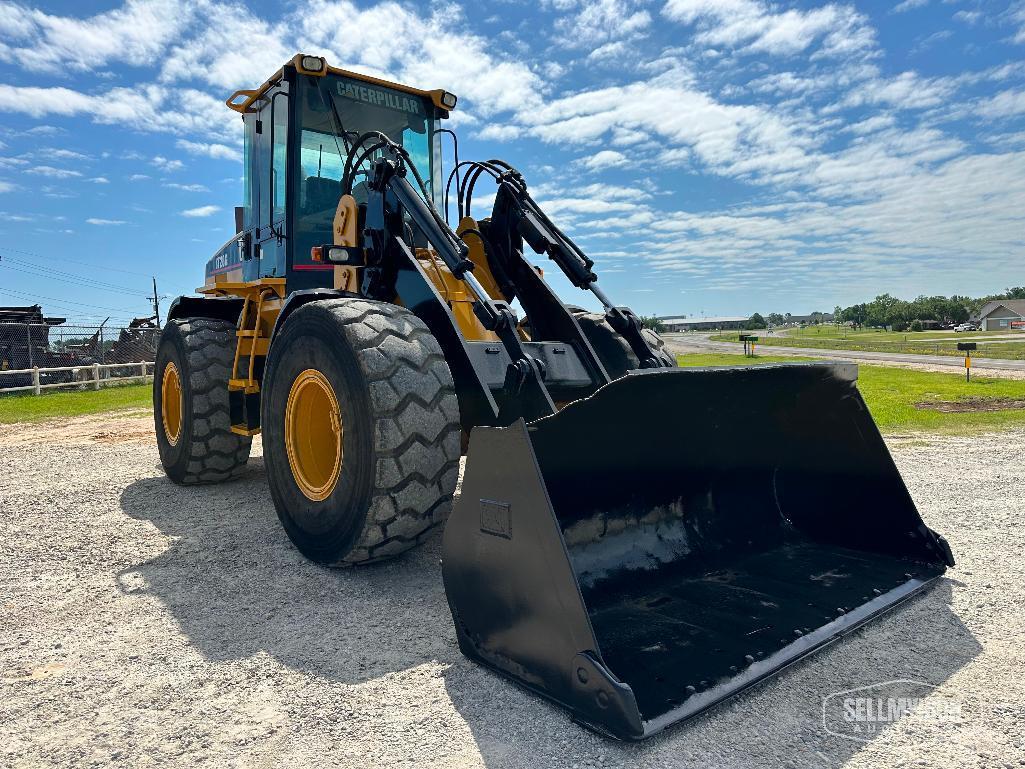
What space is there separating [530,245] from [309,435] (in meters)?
1.86

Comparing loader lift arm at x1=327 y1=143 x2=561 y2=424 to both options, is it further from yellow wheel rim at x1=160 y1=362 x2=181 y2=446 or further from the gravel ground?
yellow wheel rim at x1=160 y1=362 x2=181 y2=446

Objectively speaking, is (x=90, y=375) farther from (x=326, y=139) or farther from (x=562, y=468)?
(x=562, y=468)

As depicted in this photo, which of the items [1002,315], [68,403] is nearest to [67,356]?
[68,403]

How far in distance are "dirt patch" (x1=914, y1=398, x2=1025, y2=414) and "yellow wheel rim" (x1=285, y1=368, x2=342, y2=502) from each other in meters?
11.3

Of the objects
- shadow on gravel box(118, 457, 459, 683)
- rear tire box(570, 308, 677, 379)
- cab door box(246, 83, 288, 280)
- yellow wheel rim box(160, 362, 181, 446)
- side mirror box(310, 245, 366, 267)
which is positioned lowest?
shadow on gravel box(118, 457, 459, 683)

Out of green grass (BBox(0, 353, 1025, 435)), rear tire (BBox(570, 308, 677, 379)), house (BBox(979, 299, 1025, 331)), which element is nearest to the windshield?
rear tire (BBox(570, 308, 677, 379))

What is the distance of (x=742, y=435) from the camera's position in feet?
12.6

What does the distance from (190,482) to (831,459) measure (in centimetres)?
519

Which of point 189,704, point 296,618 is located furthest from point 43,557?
point 189,704

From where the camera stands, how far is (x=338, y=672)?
9.18 ft

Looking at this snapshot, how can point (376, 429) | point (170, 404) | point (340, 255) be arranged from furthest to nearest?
point (170, 404) < point (340, 255) < point (376, 429)

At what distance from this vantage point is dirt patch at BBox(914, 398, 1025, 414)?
12.2 meters

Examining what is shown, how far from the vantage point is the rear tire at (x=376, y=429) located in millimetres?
3350

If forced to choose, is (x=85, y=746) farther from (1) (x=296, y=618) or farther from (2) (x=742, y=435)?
(2) (x=742, y=435)
